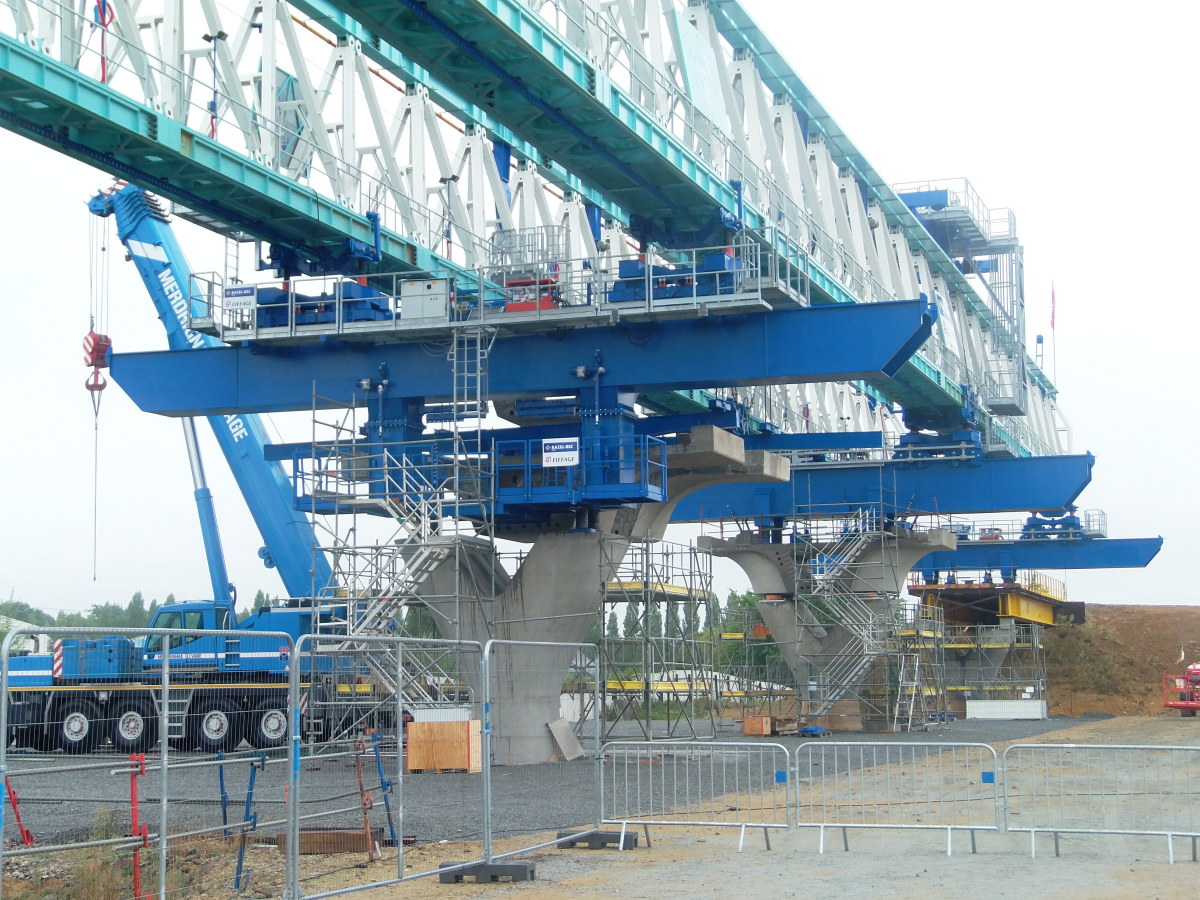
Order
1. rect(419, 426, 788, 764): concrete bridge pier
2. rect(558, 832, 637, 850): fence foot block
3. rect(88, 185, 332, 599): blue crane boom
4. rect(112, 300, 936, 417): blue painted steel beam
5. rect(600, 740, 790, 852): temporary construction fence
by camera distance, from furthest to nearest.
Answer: rect(88, 185, 332, 599): blue crane boom < rect(419, 426, 788, 764): concrete bridge pier < rect(112, 300, 936, 417): blue painted steel beam < rect(600, 740, 790, 852): temporary construction fence < rect(558, 832, 637, 850): fence foot block

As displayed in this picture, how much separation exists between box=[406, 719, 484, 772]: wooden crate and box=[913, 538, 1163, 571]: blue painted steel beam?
137 ft

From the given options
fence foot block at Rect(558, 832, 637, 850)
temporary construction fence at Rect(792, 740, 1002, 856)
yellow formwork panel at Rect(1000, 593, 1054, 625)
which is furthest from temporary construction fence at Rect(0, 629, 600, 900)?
yellow formwork panel at Rect(1000, 593, 1054, 625)

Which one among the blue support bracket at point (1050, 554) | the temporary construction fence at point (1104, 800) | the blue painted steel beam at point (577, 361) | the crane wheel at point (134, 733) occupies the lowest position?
the temporary construction fence at point (1104, 800)

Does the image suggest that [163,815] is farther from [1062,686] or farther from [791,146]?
[1062,686]

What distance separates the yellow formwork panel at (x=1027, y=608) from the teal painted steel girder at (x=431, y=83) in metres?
31.0

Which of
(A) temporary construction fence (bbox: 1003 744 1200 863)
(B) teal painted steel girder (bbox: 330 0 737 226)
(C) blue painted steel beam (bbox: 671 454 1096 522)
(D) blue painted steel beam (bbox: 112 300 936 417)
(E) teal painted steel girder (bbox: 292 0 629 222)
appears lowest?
(A) temporary construction fence (bbox: 1003 744 1200 863)

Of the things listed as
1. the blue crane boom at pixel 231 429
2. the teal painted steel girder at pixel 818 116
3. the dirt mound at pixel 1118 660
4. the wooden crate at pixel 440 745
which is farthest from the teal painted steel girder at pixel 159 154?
the dirt mound at pixel 1118 660

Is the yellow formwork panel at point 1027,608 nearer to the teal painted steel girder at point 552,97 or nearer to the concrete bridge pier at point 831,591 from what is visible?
the concrete bridge pier at point 831,591

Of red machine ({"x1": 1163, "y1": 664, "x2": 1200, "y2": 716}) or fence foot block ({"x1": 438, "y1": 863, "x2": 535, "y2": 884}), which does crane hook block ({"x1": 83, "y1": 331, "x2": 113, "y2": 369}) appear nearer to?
fence foot block ({"x1": 438, "y1": 863, "x2": 535, "y2": 884})

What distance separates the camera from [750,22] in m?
29.3

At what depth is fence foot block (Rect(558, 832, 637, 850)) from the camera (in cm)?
1524

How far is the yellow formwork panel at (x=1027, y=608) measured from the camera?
2411 inches

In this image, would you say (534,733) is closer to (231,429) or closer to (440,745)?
(440,745)

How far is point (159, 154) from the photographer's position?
21328 millimetres
